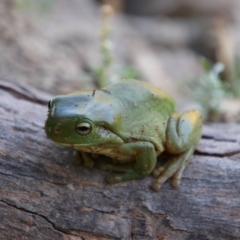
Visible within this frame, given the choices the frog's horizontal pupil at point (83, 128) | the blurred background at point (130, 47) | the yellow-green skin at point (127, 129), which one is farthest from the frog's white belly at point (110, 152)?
the blurred background at point (130, 47)

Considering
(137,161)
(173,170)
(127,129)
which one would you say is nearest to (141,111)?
(127,129)

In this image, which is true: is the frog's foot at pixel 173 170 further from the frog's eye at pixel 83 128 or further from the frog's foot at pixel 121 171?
the frog's eye at pixel 83 128

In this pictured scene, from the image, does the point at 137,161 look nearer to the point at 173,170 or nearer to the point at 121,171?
the point at 121,171

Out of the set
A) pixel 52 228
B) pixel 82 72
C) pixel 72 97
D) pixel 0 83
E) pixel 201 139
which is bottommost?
pixel 52 228

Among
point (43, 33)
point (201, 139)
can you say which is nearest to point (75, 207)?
point (201, 139)

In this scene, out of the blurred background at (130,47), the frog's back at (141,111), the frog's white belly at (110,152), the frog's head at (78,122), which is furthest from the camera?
the blurred background at (130,47)

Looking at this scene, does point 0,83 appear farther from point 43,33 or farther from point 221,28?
point 221,28

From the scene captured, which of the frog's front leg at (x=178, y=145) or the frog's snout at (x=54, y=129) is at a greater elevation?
the frog's front leg at (x=178, y=145)
